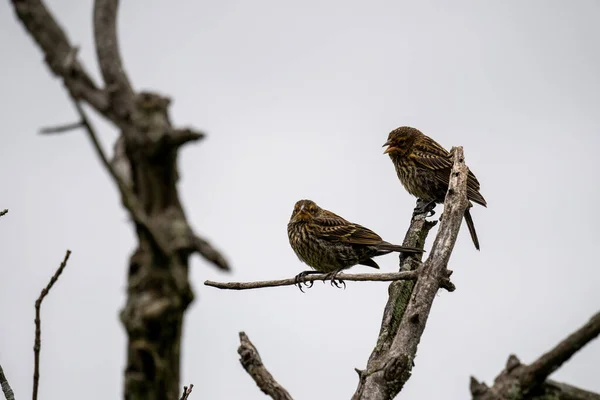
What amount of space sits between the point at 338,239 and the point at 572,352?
5692 millimetres


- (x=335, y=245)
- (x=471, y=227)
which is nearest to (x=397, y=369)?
(x=335, y=245)

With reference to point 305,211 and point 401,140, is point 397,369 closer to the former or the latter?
point 305,211

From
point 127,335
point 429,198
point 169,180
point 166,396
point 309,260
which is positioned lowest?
point 166,396

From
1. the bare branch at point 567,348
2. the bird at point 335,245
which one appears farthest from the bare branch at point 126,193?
the bird at point 335,245

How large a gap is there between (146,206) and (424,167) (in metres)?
→ 7.58

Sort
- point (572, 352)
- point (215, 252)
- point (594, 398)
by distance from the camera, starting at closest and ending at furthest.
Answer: point (215, 252) → point (572, 352) → point (594, 398)

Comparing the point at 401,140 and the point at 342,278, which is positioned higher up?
the point at 401,140

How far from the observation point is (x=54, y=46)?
242cm

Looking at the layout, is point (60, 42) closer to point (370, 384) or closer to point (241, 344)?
point (241, 344)

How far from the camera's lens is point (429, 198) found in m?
9.66

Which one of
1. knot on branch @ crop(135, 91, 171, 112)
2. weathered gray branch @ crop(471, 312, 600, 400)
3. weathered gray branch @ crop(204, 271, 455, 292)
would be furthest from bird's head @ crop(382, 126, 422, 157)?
knot on branch @ crop(135, 91, 171, 112)

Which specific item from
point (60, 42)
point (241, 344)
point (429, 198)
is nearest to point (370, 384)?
point (241, 344)

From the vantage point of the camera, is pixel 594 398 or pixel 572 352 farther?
pixel 594 398

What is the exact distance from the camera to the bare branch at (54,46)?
94.9 inches
